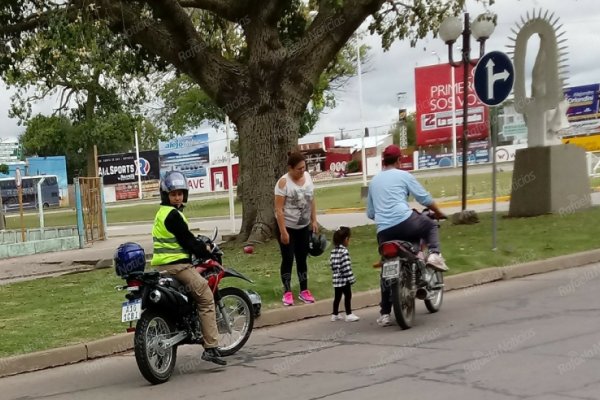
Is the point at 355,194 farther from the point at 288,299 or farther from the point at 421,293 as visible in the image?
the point at 421,293

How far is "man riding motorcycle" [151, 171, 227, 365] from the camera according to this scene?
6.38 meters

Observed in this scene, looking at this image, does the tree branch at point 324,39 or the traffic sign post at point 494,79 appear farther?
the tree branch at point 324,39

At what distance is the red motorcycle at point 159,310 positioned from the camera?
19.8ft

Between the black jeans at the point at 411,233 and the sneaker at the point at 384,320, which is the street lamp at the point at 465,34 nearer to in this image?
the black jeans at the point at 411,233

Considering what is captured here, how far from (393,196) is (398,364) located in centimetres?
216

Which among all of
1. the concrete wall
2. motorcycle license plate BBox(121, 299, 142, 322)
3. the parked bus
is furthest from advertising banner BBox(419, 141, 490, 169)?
motorcycle license plate BBox(121, 299, 142, 322)

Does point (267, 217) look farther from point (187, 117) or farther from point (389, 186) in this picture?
point (187, 117)

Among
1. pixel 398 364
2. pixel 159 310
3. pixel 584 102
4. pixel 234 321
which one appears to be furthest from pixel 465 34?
pixel 584 102

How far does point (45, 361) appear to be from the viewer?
7.32 metres

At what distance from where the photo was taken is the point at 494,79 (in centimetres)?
1161

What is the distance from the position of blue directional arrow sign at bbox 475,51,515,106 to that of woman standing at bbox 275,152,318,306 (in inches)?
169

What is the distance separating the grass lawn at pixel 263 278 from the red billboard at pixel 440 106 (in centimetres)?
4917

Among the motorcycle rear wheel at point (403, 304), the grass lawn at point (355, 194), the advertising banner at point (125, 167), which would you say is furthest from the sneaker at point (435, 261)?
the advertising banner at point (125, 167)

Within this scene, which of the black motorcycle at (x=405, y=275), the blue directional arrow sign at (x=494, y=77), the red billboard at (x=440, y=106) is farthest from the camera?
the red billboard at (x=440, y=106)
